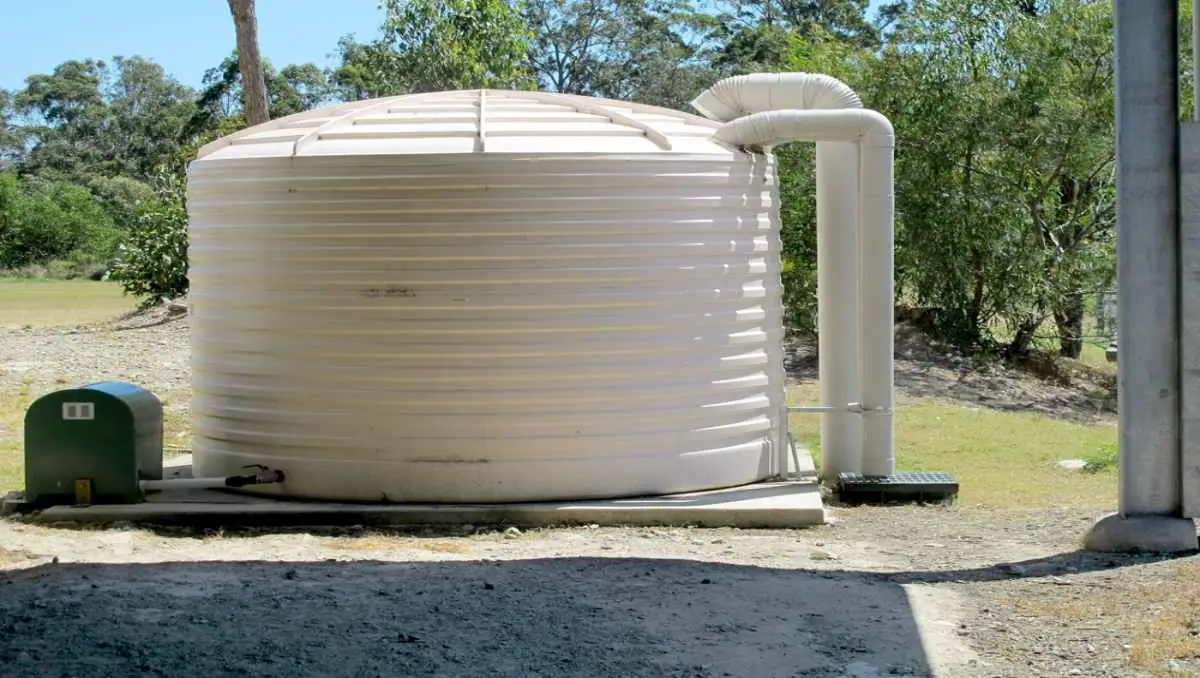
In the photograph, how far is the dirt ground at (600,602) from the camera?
6.19 m

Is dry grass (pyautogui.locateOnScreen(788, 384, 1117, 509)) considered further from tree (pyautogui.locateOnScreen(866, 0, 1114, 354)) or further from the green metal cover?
the green metal cover

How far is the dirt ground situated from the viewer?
6188 mm

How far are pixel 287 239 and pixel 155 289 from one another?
15335mm

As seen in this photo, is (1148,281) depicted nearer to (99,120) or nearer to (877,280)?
(877,280)

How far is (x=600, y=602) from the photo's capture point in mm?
7277

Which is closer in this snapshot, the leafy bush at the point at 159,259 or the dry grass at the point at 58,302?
the leafy bush at the point at 159,259

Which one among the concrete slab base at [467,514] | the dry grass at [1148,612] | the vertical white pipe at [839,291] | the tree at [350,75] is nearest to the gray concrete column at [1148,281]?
the dry grass at [1148,612]

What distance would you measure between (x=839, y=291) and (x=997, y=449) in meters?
4.47

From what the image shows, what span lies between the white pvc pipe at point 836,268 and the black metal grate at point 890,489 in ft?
0.84

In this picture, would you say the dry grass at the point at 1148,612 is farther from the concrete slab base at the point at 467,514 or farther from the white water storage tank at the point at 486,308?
the white water storage tank at the point at 486,308

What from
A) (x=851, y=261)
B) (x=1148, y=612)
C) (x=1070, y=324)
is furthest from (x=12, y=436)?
(x=1070, y=324)

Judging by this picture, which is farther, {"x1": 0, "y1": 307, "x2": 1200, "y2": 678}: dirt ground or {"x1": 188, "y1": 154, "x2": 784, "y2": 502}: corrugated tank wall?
{"x1": 188, "y1": 154, "x2": 784, "y2": 502}: corrugated tank wall

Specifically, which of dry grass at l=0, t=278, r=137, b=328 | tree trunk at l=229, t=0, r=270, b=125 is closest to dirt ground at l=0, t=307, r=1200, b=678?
tree trunk at l=229, t=0, r=270, b=125

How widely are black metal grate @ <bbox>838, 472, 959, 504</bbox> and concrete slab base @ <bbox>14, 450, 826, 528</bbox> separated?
0.86m
